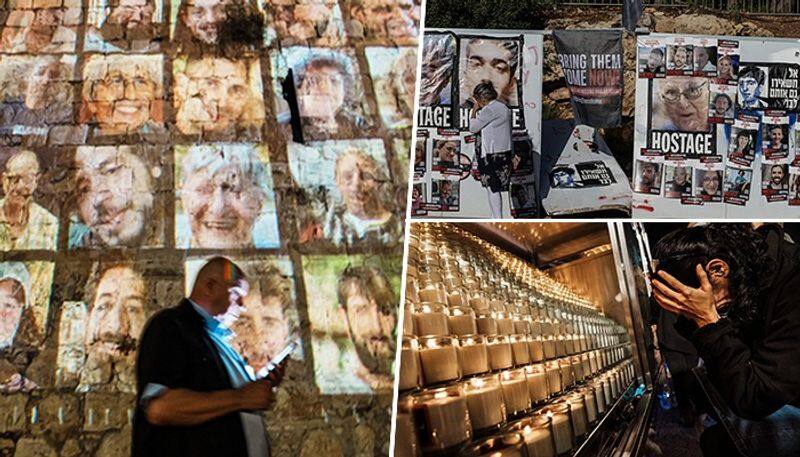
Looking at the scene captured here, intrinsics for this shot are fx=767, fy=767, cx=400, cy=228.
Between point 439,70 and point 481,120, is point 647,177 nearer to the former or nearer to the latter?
point 481,120

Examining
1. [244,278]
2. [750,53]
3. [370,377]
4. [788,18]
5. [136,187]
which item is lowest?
[370,377]

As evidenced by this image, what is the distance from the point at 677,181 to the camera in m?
5.43

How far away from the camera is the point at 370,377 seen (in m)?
3.46

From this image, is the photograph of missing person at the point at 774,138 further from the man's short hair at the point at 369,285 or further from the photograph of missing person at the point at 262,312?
the photograph of missing person at the point at 262,312

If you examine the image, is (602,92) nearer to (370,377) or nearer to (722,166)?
(722,166)

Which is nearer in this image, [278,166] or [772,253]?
[772,253]

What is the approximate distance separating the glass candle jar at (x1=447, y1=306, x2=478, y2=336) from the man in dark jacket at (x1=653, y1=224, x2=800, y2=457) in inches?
12.4

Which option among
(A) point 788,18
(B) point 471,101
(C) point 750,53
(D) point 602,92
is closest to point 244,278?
(B) point 471,101

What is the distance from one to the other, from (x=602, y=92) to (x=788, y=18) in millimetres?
3792

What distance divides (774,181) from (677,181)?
0.75 meters

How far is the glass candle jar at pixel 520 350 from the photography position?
987 millimetres

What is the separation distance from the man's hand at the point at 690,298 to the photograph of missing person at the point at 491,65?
4.18 meters

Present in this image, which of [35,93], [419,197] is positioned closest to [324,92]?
[35,93]

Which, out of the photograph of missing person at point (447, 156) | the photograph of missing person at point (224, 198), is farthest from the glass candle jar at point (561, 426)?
the photograph of missing person at point (447, 156)
